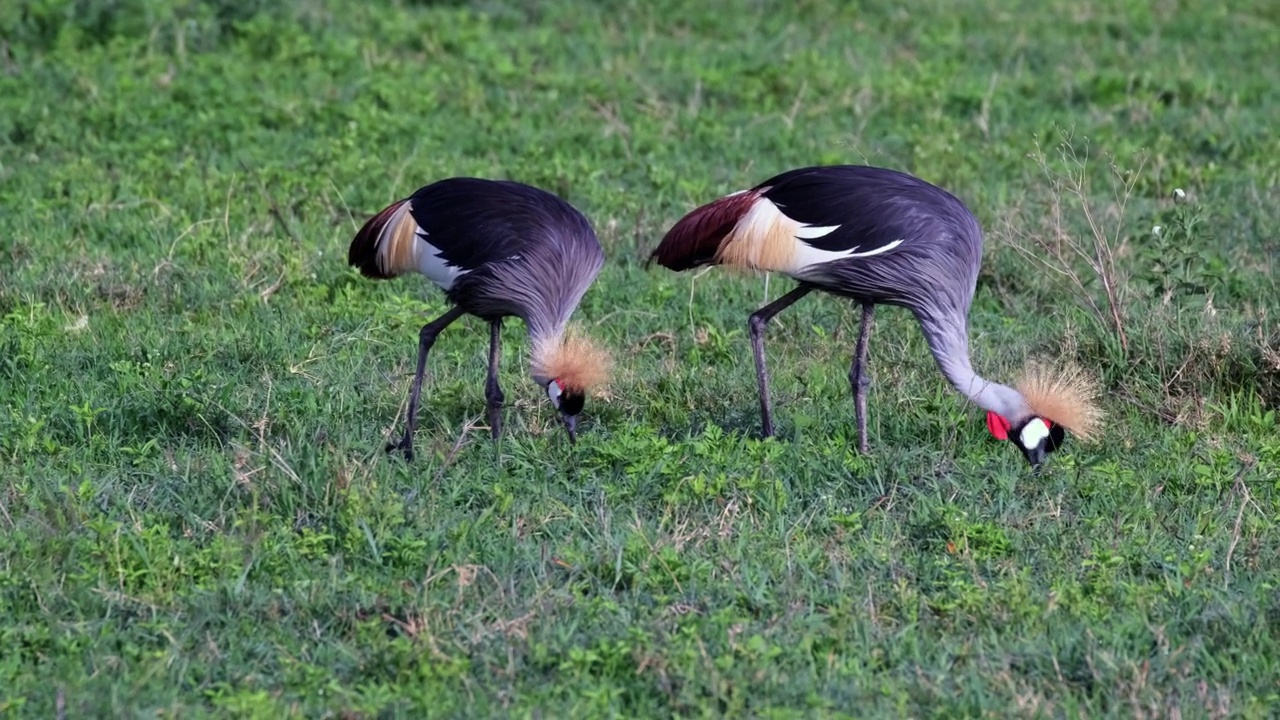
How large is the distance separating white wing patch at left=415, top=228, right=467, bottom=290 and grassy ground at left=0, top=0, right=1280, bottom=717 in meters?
0.40

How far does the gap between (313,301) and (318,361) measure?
2.10 ft

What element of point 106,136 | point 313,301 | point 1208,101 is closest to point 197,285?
point 313,301

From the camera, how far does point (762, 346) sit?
5227 millimetres

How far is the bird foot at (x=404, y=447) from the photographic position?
486 cm

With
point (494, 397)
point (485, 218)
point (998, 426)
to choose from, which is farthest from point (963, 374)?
point (485, 218)

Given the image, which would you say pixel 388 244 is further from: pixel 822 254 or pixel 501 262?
pixel 822 254

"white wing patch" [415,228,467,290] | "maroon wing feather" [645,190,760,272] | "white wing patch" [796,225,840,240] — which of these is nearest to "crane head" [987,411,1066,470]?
"white wing patch" [796,225,840,240]

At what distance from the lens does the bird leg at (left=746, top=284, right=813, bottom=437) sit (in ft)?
16.7

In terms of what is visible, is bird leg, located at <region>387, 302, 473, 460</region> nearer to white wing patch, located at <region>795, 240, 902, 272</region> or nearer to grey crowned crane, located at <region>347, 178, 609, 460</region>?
grey crowned crane, located at <region>347, 178, 609, 460</region>

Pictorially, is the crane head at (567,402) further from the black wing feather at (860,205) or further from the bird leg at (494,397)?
the black wing feather at (860,205)

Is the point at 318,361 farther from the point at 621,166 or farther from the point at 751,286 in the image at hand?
the point at 621,166

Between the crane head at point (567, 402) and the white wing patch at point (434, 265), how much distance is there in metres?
0.51

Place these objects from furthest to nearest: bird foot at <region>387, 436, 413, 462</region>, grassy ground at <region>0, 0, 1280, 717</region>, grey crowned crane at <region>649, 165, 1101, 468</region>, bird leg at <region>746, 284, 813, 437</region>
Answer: bird leg at <region>746, 284, 813, 437</region>
grey crowned crane at <region>649, 165, 1101, 468</region>
bird foot at <region>387, 436, 413, 462</region>
grassy ground at <region>0, 0, 1280, 717</region>

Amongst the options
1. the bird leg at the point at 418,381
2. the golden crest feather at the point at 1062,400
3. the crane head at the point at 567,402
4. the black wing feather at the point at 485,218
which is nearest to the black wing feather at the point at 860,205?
the golden crest feather at the point at 1062,400
